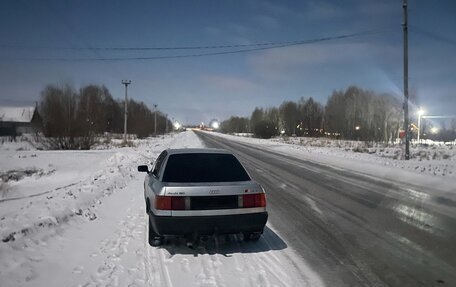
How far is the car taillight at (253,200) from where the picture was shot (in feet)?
18.5

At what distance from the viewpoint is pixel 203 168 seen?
6.20m

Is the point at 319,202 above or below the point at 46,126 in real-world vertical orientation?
below

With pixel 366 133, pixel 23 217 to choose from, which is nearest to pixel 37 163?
pixel 23 217

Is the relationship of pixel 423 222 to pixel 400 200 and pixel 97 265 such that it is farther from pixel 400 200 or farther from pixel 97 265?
pixel 97 265

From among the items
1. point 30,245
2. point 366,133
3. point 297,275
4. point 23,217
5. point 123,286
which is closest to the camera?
point 123,286

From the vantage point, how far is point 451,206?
9.27 m

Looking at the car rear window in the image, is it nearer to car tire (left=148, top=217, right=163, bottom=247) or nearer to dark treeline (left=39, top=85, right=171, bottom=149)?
car tire (left=148, top=217, right=163, bottom=247)

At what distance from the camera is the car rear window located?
5898 mm

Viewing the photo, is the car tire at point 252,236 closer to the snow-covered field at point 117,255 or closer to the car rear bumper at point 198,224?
the snow-covered field at point 117,255

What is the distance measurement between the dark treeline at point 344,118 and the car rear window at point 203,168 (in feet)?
235

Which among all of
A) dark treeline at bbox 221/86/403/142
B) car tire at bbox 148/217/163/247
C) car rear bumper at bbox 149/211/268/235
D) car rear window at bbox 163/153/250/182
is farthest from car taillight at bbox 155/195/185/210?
dark treeline at bbox 221/86/403/142

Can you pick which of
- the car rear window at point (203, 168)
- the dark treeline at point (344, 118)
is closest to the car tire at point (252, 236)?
the car rear window at point (203, 168)

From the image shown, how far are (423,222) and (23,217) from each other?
7781 millimetres

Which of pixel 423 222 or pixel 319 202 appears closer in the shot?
pixel 423 222
